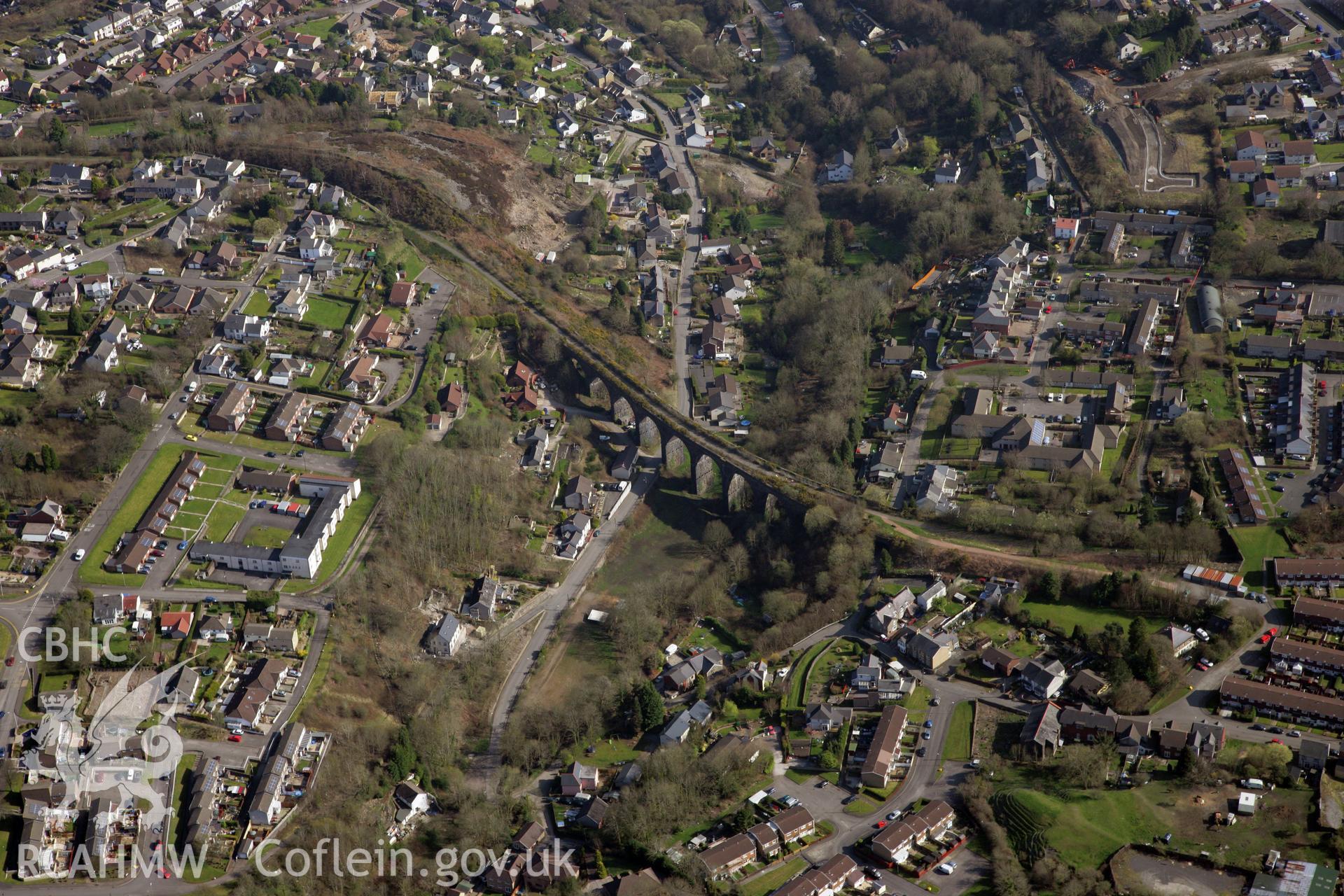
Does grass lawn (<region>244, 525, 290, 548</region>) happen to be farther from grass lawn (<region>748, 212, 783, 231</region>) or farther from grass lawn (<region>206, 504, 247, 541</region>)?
grass lawn (<region>748, 212, 783, 231</region>)

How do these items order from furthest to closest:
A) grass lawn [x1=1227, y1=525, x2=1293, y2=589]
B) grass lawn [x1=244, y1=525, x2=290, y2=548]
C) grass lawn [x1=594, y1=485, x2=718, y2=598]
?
1. grass lawn [x1=594, y1=485, x2=718, y2=598]
2. grass lawn [x1=244, y1=525, x2=290, y2=548]
3. grass lawn [x1=1227, y1=525, x2=1293, y2=589]

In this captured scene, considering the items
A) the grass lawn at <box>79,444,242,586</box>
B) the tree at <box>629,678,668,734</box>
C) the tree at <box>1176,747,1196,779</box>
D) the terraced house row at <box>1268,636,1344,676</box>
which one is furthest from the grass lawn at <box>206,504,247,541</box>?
the terraced house row at <box>1268,636,1344,676</box>

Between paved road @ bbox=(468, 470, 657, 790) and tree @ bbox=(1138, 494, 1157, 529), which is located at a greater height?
tree @ bbox=(1138, 494, 1157, 529)

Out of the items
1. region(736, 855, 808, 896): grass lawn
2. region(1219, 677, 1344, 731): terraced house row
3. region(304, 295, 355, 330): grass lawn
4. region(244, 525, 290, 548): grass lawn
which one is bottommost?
region(244, 525, 290, 548): grass lawn

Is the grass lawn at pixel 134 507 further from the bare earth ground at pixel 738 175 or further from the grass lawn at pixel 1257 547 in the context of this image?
→ the grass lawn at pixel 1257 547

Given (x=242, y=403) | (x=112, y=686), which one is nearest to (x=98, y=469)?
(x=242, y=403)

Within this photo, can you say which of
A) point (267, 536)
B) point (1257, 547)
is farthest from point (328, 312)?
point (1257, 547)
